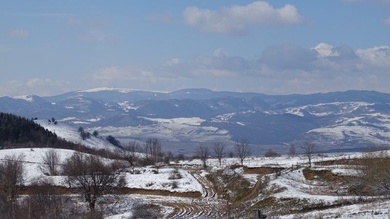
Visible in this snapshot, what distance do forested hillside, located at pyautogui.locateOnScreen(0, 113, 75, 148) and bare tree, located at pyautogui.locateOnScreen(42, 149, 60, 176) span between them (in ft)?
170

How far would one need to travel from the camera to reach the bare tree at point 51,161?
10444cm

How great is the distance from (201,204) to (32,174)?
43015 mm

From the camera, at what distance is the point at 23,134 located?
593ft

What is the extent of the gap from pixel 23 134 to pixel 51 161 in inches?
2928

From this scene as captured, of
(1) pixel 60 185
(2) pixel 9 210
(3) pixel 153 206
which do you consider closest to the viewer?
(2) pixel 9 210

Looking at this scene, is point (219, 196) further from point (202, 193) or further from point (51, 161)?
point (51, 161)

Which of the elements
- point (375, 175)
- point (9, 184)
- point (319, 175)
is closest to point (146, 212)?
point (375, 175)

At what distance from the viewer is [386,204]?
3881cm

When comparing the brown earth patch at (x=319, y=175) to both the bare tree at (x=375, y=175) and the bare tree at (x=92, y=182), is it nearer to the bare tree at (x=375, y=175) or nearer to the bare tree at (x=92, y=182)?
the bare tree at (x=375, y=175)

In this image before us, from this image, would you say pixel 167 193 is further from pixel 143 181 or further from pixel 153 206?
pixel 153 206

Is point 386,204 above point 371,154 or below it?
below

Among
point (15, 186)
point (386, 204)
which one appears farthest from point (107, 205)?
point (386, 204)

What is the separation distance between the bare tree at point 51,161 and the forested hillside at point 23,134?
5186 cm

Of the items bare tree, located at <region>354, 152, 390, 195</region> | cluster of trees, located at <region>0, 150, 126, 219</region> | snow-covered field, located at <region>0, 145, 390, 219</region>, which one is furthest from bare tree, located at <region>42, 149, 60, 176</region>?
bare tree, located at <region>354, 152, 390, 195</region>
